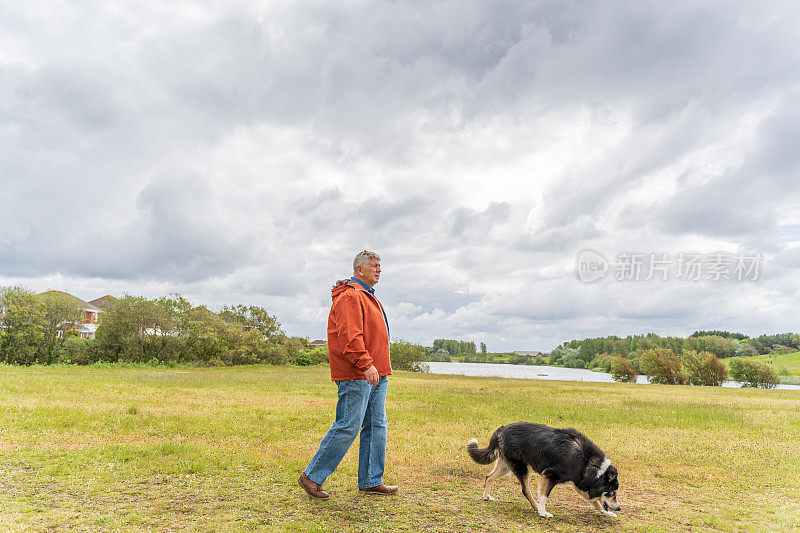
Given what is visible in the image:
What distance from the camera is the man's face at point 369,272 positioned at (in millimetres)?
6027

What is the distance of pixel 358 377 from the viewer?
547 cm

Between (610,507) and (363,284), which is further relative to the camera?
(363,284)

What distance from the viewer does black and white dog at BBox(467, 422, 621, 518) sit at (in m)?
5.36

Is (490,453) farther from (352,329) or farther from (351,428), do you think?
(352,329)

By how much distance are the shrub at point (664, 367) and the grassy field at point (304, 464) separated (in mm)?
40503

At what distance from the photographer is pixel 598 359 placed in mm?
86062

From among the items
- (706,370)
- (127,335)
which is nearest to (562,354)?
Result: (706,370)

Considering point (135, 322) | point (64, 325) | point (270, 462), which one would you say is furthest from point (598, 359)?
point (270, 462)

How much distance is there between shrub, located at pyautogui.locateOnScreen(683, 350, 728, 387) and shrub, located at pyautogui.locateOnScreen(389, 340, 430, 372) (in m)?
29.9

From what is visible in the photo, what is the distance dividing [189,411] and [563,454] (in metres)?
11.0

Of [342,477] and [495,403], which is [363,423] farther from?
[495,403]

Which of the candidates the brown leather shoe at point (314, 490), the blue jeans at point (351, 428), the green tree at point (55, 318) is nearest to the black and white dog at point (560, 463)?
the blue jeans at point (351, 428)

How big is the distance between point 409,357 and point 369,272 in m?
55.0

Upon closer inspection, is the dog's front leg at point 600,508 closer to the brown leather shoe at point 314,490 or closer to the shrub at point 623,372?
the brown leather shoe at point 314,490
